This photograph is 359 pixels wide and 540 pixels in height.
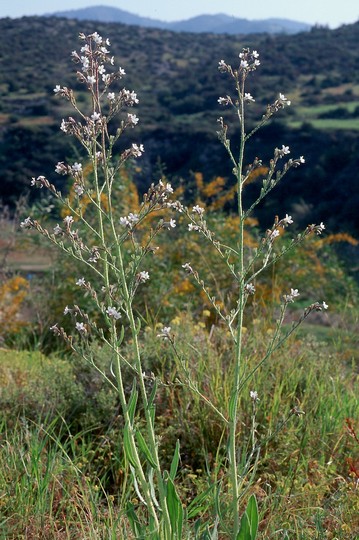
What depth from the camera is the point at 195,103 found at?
40.0 m

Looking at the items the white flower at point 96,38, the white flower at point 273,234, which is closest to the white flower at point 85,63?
the white flower at point 96,38

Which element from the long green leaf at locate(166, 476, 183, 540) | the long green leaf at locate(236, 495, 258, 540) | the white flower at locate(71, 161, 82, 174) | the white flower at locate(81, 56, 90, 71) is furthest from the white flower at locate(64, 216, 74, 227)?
the long green leaf at locate(236, 495, 258, 540)

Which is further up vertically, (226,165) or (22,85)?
(22,85)

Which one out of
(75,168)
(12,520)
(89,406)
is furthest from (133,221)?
(89,406)

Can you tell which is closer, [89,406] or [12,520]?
[12,520]

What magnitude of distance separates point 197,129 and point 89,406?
3130 cm

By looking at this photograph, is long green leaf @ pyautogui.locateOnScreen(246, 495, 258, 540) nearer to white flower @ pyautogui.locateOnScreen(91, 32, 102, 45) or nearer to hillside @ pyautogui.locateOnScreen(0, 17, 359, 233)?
white flower @ pyautogui.locateOnScreen(91, 32, 102, 45)

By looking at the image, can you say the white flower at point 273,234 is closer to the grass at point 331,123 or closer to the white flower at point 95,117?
the white flower at point 95,117

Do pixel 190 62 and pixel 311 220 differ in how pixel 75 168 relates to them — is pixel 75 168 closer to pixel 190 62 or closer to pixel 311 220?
pixel 311 220

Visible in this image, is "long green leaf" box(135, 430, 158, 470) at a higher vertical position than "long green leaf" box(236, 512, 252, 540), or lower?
higher

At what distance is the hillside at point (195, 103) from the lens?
27828mm

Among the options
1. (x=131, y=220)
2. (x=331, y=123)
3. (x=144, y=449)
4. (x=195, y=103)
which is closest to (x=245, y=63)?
(x=131, y=220)

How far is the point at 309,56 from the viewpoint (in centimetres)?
4562

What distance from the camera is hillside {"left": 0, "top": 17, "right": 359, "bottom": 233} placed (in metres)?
27.8
